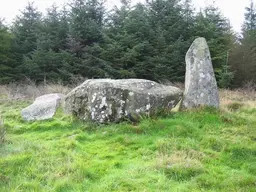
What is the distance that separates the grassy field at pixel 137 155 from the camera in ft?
14.3

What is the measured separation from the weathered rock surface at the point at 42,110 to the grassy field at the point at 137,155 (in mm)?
522

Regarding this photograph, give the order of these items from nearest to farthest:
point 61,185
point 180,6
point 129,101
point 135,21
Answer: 1. point 61,185
2. point 129,101
3. point 135,21
4. point 180,6

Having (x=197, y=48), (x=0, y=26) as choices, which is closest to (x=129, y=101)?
(x=197, y=48)

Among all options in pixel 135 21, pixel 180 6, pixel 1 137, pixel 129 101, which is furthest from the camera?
pixel 180 6

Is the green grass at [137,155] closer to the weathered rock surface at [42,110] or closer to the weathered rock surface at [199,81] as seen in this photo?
the weathered rock surface at [199,81]

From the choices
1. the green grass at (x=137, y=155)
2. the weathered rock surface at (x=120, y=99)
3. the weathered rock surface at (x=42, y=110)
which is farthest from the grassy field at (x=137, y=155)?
the weathered rock surface at (x=42, y=110)

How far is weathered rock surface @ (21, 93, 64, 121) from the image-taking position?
348 inches

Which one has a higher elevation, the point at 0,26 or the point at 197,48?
the point at 0,26

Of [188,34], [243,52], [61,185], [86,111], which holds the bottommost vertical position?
[61,185]

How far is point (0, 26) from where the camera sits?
20547 mm

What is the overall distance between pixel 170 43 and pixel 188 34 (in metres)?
1.47

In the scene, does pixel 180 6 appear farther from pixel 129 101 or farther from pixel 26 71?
pixel 129 101

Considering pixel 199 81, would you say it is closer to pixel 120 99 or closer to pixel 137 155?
pixel 120 99

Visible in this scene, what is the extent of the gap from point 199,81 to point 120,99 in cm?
245
